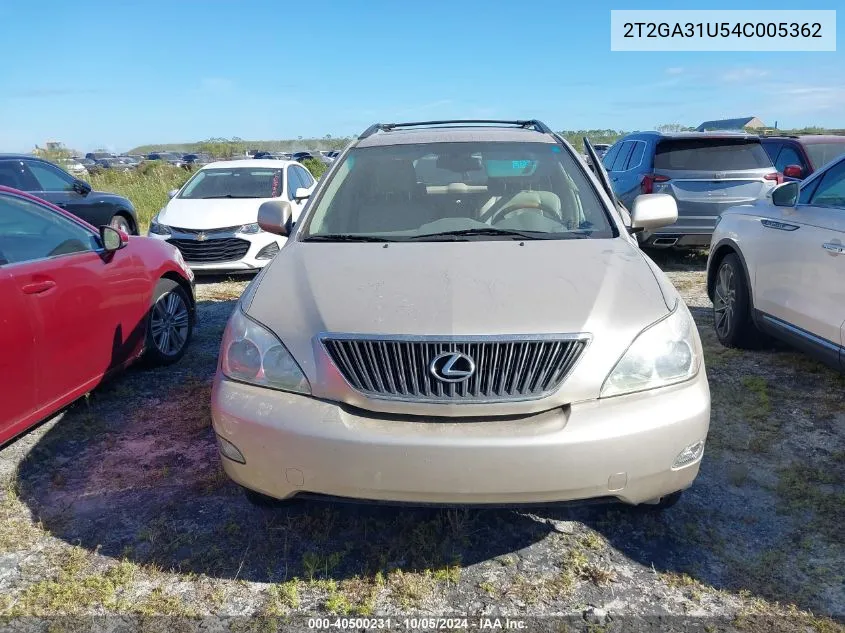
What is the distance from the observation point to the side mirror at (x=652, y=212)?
3.79 meters

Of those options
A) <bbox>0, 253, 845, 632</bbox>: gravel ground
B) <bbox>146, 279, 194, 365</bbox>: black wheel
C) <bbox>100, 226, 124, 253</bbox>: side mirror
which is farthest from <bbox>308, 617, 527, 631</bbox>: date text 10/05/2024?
<bbox>146, 279, 194, 365</bbox>: black wheel

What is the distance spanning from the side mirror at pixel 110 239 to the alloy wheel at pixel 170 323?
2.22 feet

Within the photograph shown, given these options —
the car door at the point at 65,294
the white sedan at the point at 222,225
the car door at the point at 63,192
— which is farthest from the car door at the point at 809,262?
the car door at the point at 63,192

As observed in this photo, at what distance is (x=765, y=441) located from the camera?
3.90 metres

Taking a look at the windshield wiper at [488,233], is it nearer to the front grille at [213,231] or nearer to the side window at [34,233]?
the side window at [34,233]

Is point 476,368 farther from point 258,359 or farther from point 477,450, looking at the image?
point 258,359

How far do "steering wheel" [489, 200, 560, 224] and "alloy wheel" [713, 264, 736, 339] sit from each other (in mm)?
2493

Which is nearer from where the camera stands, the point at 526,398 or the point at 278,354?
the point at 526,398

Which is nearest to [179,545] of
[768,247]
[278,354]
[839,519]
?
[278,354]

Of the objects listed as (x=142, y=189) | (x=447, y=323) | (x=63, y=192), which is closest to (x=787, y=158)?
(x=447, y=323)

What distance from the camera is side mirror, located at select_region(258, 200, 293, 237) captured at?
3.92 meters

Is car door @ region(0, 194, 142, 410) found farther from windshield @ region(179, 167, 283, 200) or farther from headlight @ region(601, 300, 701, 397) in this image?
windshield @ region(179, 167, 283, 200)

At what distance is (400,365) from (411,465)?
14.0 inches

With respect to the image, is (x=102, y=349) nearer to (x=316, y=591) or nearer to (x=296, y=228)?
(x=296, y=228)
